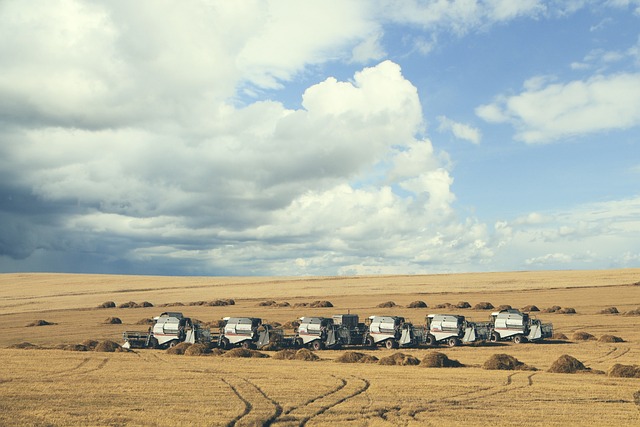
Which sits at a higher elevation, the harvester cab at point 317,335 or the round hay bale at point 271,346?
the harvester cab at point 317,335

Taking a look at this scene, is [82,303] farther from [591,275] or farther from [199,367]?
[591,275]

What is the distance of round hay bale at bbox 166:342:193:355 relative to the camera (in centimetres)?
4588

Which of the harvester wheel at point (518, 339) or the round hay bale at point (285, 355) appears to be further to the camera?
the harvester wheel at point (518, 339)

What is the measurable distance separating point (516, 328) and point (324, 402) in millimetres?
29893

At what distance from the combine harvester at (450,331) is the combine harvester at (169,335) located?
17340 millimetres

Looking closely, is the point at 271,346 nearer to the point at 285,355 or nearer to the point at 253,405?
the point at 285,355

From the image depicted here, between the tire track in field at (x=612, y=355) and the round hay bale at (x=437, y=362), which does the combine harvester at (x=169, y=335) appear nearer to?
the round hay bale at (x=437, y=362)

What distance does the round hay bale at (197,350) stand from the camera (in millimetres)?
44741

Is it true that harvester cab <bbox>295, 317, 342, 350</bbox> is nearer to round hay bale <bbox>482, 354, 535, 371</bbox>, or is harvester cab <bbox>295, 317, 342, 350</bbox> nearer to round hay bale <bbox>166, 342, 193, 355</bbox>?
round hay bale <bbox>166, 342, 193, 355</bbox>

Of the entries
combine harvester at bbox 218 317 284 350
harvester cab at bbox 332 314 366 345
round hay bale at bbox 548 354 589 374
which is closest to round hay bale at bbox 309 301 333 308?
harvester cab at bbox 332 314 366 345

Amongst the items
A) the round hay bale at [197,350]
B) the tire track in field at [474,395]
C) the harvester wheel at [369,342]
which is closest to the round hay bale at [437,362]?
the tire track in field at [474,395]

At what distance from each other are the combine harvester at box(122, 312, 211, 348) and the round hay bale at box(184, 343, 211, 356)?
314cm

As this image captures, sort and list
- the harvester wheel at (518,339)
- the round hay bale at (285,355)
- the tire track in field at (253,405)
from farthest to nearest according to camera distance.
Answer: the harvester wheel at (518,339)
the round hay bale at (285,355)
the tire track in field at (253,405)

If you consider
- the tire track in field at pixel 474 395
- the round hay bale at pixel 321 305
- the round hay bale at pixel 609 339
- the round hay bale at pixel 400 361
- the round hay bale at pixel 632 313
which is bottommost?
the tire track in field at pixel 474 395
